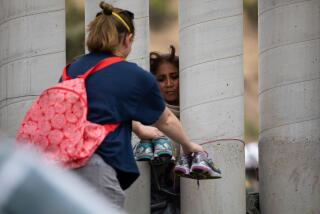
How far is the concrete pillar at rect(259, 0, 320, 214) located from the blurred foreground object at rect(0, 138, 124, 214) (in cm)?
939

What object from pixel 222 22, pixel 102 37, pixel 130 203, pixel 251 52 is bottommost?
pixel 130 203

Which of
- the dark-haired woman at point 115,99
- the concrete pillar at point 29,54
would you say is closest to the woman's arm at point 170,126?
the dark-haired woman at point 115,99

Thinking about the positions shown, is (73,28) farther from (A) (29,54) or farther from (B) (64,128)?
(B) (64,128)

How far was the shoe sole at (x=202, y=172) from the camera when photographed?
368 inches

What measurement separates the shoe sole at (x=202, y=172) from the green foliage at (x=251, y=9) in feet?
73.1

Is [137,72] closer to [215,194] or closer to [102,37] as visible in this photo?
[102,37]

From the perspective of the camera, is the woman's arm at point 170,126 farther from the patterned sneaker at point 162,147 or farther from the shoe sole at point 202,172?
the patterned sneaker at point 162,147

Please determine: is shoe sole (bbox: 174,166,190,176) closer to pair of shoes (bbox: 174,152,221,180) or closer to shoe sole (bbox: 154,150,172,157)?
pair of shoes (bbox: 174,152,221,180)

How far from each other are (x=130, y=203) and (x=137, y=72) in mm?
5149

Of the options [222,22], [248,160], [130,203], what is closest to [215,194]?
[130,203]

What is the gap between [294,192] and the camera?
13.1 m

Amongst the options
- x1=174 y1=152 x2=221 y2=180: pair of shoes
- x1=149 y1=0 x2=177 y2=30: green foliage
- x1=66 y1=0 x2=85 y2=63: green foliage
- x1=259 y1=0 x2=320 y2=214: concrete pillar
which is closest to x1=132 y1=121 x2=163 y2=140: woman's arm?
x1=174 y1=152 x2=221 y2=180: pair of shoes

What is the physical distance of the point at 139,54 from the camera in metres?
13.1

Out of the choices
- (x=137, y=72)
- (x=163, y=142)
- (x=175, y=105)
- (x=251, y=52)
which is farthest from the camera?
(x=251, y=52)
